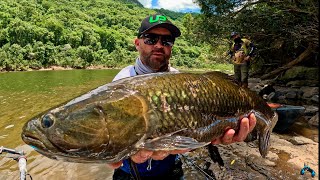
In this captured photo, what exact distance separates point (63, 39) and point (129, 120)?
8315 cm

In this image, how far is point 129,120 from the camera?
188cm

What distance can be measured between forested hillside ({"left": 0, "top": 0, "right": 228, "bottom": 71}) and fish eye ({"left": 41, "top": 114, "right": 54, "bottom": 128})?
55.2 metres

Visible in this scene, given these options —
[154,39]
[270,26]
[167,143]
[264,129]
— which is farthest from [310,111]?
[167,143]

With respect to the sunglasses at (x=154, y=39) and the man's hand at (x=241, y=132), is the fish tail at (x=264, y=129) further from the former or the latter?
the sunglasses at (x=154, y=39)

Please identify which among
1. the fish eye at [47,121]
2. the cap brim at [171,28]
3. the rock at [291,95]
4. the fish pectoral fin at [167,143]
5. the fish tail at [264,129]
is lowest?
the rock at [291,95]

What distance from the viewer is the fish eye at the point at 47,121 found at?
5.90 feet

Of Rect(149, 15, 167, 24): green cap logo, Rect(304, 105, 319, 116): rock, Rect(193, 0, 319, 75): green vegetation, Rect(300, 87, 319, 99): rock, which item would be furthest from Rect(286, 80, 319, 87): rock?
Rect(149, 15, 167, 24): green cap logo

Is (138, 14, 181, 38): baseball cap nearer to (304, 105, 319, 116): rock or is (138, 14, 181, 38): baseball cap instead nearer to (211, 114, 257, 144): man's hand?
(211, 114, 257, 144): man's hand

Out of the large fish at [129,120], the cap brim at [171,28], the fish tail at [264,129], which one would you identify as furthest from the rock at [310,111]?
the large fish at [129,120]

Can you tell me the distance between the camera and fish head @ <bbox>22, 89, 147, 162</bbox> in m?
1.79

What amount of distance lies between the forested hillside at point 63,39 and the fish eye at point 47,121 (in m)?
55.2

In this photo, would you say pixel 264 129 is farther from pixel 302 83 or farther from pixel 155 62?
pixel 302 83

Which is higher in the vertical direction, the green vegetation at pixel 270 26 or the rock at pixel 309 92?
the green vegetation at pixel 270 26

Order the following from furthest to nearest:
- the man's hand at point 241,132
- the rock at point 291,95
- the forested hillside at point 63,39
→ the forested hillside at point 63,39
the rock at point 291,95
the man's hand at point 241,132
